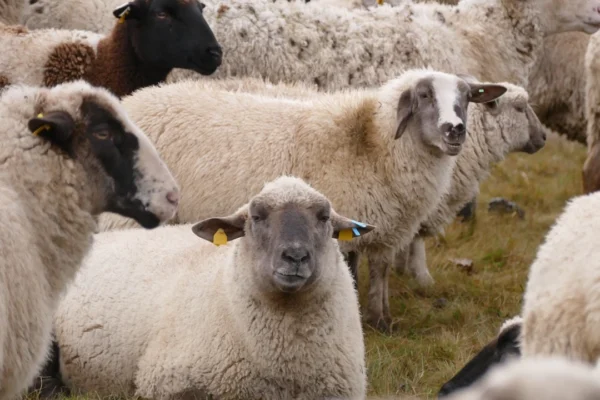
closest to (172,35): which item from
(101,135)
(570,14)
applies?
(570,14)

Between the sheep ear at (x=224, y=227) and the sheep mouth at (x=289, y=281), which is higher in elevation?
the sheep mouth at (x=289, y=281)

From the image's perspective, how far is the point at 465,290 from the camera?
7707mm

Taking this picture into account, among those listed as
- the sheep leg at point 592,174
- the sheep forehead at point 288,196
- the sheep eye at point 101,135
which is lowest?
the sheep leg at point 592,174

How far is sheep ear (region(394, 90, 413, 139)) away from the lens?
6.53 metres

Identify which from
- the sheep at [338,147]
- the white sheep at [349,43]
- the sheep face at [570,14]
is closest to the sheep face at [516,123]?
the white sheep at [349,43]

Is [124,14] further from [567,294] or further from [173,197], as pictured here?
[567,294]

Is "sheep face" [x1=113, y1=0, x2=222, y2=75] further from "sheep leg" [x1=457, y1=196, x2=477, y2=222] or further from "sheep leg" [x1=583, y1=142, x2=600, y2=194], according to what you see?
"sheep leg" [x1=457, y1=196, x2=477, y2=222]

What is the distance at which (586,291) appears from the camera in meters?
3.75

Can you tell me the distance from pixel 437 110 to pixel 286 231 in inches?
74.3

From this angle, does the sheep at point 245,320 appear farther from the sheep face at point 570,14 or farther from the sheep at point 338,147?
the sheep face at point 570,14

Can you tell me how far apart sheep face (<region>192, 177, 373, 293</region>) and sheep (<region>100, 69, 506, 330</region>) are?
3.87ft

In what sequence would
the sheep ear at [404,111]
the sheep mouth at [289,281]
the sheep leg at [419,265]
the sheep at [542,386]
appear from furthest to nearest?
the sheep leg at [419,265]
the sheep ear at [404,111]
the sheep mouth at [289,281]
the sheep at [542,386]

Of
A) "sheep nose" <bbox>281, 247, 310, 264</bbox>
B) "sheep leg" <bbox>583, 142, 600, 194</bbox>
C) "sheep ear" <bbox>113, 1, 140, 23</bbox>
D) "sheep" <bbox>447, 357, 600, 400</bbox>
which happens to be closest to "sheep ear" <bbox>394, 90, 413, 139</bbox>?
"sheep leg" <bbox>583, 142, 600, 194</bbox>

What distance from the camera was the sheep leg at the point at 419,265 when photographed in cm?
790
